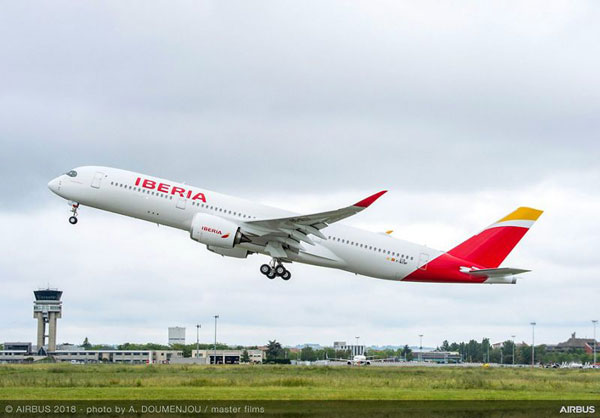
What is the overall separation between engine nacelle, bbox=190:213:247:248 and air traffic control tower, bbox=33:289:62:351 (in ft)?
442

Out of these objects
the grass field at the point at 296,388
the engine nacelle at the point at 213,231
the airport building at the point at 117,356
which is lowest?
the airport building at the point at 117,356

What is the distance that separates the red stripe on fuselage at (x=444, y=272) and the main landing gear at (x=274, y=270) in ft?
25.2

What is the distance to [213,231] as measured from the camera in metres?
48.9

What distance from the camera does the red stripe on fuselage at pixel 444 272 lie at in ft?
174

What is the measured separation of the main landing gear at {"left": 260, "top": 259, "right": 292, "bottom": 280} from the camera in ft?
172

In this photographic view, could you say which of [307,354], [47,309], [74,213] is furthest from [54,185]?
[47,309]

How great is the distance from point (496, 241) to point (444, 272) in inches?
176

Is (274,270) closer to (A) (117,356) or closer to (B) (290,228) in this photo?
(B) (290,228)

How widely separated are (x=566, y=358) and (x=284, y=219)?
4266 inches

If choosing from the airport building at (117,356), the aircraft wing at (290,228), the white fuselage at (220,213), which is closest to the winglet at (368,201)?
the aircraft wing at (290,228)

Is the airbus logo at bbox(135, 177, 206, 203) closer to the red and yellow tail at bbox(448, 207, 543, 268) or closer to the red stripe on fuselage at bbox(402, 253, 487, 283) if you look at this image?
the red stripe on fuselage at bbox(402, 253, 487, 283)

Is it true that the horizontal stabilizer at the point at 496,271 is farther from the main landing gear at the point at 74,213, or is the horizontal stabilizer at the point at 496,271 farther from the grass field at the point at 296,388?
the main landing gear at the point at 74,213

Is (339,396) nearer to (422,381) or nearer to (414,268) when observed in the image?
(422,381)

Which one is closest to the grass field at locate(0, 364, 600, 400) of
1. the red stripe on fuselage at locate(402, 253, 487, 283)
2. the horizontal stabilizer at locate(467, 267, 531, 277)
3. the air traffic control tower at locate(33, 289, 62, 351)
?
the horizontal stabilizer at locate(467, 267, 531, 277)
